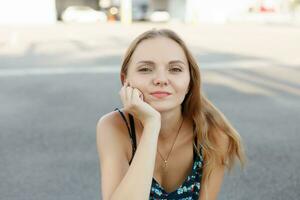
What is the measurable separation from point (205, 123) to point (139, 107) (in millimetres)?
422

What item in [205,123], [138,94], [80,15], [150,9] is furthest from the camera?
[150,9]

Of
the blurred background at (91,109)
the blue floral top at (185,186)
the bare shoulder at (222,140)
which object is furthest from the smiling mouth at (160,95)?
the blurred background at (91,109)

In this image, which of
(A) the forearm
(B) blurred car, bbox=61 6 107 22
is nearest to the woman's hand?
(A) the forearm

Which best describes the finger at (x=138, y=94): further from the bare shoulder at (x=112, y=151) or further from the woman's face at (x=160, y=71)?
the bare shoulder at (x=112, y=151)

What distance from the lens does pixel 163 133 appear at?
6.19 feet

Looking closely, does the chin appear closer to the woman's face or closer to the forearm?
the woman's face

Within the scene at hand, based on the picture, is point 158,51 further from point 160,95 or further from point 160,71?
point 160,95

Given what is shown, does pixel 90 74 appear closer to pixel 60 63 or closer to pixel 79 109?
pixel 60 63

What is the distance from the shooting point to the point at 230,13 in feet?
104

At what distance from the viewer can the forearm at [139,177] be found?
4.79ft

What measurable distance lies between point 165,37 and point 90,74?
254 inches

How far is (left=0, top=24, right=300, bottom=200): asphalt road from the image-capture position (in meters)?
3.16

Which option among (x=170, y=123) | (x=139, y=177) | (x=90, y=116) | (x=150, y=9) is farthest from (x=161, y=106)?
(x=150, y=9)

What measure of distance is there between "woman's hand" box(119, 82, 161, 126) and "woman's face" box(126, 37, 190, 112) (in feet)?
0.17
